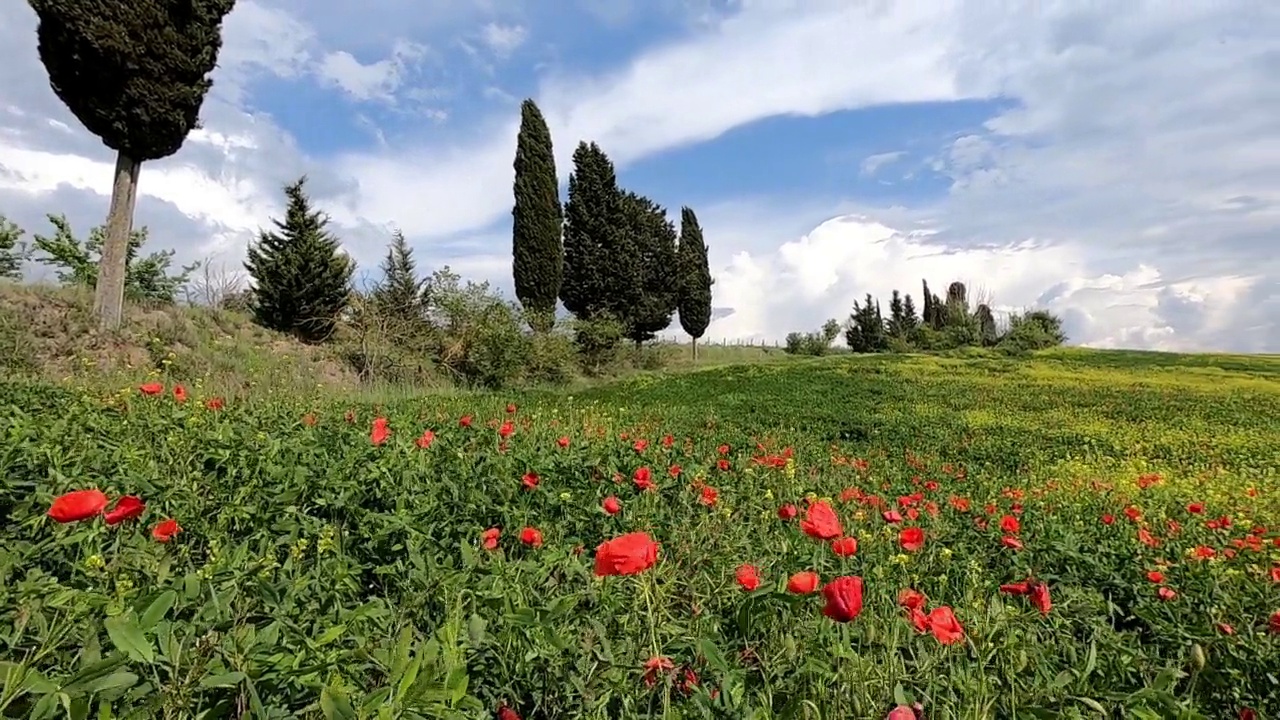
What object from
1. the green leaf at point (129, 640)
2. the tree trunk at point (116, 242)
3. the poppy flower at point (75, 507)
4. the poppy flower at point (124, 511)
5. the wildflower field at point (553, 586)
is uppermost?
the tree trunk at point (116, 242)

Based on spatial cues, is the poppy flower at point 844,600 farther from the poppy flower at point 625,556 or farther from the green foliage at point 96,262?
the green foliage at point 96,262

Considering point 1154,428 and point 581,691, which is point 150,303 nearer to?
point 581,691

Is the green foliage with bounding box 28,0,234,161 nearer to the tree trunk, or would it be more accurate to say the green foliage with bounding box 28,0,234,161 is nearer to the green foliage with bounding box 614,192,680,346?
the tree trunk

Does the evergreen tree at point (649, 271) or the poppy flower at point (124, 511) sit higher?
the evergreen tree at point (649, 271)

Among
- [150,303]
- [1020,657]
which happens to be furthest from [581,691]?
[150,303]

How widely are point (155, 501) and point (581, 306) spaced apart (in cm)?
2111

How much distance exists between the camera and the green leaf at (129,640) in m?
0.83

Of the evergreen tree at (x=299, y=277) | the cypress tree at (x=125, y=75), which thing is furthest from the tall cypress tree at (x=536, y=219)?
the cypress tree at (x=125, y=75)

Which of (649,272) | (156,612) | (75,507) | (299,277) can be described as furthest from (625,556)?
(649,272)

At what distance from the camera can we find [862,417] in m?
11.0

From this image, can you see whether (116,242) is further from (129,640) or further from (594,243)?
(594,243)

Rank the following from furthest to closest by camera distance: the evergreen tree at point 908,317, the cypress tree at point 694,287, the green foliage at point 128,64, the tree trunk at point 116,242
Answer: the evergreen tree at point 908,317
the cypress tree at point 694,287
the tree trunk at point 116,242
the green foliage at point 128,64

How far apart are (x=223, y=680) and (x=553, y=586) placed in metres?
0.78

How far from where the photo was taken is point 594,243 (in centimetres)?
2322
